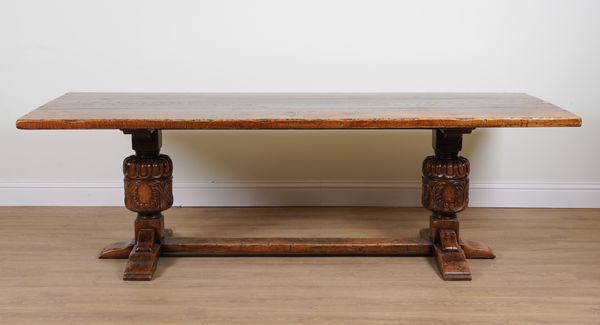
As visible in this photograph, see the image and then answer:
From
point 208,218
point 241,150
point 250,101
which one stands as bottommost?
point 208,218

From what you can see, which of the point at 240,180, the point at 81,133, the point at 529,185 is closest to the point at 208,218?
the point at 240,180

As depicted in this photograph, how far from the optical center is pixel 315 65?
343 cm

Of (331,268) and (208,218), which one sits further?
(208,218)

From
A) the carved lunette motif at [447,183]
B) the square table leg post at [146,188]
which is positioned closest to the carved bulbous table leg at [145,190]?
the square table leg post at [146,188]

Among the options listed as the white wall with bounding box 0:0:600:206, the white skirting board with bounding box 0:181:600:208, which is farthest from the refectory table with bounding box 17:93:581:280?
the white skirting board with bounding box 0:181:600:208

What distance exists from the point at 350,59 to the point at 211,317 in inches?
59.4

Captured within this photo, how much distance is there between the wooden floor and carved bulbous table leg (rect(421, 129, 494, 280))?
8 cm

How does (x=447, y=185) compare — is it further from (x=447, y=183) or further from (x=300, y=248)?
(x=300, y=248)

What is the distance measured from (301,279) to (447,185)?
619 mm

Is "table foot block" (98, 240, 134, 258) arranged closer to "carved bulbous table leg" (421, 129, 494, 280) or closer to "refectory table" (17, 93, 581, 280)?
"refectory table" (17, 93, 581, 280)

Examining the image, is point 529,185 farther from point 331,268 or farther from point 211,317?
point 211,317

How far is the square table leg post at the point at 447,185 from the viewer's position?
2729mm

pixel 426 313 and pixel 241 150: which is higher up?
pixel 241 150

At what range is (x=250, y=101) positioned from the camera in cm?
285
